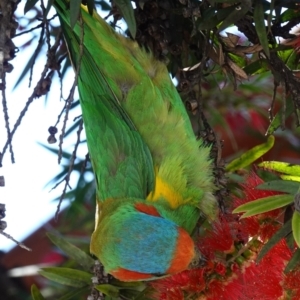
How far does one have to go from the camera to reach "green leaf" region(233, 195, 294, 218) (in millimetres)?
1067

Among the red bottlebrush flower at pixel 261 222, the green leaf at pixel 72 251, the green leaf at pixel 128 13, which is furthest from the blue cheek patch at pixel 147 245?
the green leaf at pixel 128 13

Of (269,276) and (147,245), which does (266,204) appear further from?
(147,245)

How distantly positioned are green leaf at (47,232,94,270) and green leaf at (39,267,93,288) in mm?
38

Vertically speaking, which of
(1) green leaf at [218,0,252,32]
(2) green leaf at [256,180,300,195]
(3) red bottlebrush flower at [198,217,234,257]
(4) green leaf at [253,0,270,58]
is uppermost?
(1) green leaf at [218,0,252,32]

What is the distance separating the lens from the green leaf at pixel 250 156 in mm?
1464

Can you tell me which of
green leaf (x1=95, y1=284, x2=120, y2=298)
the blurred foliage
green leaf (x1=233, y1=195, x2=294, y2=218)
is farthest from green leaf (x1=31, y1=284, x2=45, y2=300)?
green leaf (x1=233, y1=195, x2=294, y2=218)

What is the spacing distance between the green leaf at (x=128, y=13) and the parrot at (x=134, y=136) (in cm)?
30

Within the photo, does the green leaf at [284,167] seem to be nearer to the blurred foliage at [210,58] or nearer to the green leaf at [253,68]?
the blurred foliage at [210,58]

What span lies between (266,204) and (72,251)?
0.51m

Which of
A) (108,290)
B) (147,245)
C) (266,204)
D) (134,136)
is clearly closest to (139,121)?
(134,136)

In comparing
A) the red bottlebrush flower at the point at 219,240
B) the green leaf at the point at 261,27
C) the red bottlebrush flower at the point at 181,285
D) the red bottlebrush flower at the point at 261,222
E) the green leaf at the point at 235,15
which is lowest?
the red bottlebrush flower at the point at 181,285

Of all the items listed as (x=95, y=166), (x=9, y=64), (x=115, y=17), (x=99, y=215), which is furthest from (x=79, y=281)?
(x=115, y=17)

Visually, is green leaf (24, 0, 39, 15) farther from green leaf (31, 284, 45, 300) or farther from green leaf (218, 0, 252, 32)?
green leaf (31, 284, 45, 300)

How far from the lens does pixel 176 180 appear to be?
5.33 feet
